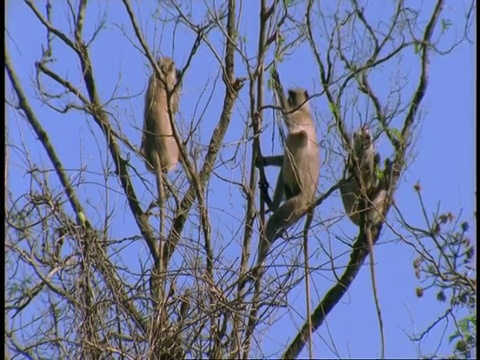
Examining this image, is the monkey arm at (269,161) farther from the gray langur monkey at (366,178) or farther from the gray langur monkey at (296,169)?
the gray langur monkey at (366,178)

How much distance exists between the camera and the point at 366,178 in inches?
413

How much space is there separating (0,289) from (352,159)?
3.78 meters

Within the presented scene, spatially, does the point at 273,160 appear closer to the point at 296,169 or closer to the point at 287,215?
the point at 296,169

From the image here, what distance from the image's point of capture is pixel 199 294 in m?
6.78

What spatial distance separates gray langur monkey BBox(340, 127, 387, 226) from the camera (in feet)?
29.2

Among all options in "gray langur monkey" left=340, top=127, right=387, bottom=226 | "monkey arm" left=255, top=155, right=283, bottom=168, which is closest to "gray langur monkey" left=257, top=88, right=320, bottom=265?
"monkey arm" left=255, top=155, right=283, bottom=168

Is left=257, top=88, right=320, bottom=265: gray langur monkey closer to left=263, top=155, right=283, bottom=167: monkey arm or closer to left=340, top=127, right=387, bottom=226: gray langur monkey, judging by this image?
left=263, top=155, right=283, bottom=167: monkey arm

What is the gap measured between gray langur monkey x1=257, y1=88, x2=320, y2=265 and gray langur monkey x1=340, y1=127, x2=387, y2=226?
39 centimetres

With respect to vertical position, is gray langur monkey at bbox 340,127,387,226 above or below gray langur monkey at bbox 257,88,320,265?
below

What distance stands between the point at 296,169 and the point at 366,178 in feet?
2.71

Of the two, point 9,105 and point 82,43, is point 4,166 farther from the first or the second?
point 82,43

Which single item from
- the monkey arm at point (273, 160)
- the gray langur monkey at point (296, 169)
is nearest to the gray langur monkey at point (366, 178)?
the gray langur monkey at point (296, 169)

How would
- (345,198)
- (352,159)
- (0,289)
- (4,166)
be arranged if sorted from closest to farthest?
(0,289)
(4,166)
(352,159)
(345,198)

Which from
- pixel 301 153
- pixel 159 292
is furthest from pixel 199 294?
pixel 301 153
